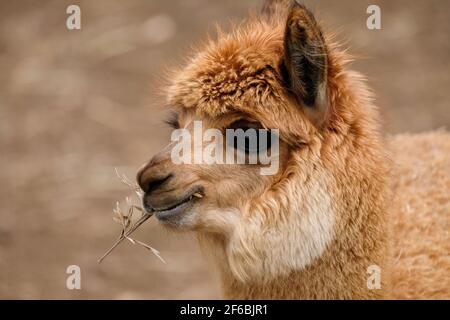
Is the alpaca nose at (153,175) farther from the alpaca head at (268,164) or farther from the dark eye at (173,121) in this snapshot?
the dark eye at (173,121)

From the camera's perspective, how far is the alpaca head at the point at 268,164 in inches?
127

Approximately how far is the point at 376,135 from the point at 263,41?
2.34 feet

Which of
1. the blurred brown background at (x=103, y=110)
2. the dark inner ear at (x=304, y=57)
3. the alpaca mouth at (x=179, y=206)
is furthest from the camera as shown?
the blurred brown background at (x=103, y=110)

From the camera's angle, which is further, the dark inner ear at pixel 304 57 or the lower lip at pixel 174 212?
the lower lip at pixel 174 212

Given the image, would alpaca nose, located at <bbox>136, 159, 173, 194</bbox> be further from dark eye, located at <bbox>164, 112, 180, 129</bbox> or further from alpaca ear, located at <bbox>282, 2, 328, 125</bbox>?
alpaca ear, located at <bbox>282, 2, 328, 125</bbox>

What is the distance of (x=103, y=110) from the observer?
8.58m

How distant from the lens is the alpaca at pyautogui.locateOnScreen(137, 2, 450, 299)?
10.6 ft

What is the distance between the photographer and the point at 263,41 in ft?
11.5

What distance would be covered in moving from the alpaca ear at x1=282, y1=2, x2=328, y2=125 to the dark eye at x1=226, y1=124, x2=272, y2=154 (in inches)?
9.1

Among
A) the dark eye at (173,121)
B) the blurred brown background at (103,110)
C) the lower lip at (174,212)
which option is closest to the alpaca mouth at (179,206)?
the lower lip at (174,212)

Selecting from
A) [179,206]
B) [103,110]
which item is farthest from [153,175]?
[103,110]

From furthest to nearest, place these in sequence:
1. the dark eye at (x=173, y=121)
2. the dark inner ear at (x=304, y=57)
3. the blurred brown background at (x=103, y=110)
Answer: the blurred brown background at (x=103, y=110) < the dark eye at (x=173, y=121) < the dark inner ear at (x=304, y=57)

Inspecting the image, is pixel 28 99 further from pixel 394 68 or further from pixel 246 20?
pixel 246 20

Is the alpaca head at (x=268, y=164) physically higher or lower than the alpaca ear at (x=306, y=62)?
lower
